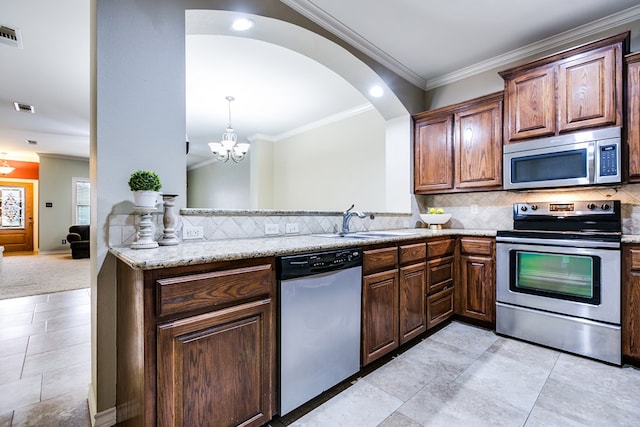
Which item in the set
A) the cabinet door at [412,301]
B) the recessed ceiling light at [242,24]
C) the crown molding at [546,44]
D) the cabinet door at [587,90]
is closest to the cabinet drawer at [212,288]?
the cabinet door at [412,301]

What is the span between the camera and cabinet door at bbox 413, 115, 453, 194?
3.33m

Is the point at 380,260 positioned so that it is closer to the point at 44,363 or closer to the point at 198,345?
the point at 198,345

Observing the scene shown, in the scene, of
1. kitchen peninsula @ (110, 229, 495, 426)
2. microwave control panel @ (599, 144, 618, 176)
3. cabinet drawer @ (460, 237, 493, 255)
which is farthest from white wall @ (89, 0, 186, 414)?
microwave control panel @ (599, 144, 618, 176)

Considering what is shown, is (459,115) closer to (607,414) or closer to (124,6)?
(607,414)

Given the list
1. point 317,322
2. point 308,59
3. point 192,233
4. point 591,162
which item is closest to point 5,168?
point 308,59

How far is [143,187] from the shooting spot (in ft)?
4.99

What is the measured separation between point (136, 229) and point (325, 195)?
12.8 feet

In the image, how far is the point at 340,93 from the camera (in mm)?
4238

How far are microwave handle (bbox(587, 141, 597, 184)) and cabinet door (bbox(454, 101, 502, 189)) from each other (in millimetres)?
664

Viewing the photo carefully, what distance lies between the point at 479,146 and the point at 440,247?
1.20 meters

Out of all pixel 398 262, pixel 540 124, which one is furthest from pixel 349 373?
pixel 540 124

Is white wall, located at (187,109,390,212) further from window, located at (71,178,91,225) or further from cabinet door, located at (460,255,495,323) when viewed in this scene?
window, located at (71,178,91,225)

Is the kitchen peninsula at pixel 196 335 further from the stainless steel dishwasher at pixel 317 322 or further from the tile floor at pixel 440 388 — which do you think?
the tile floor at pixel 440 388

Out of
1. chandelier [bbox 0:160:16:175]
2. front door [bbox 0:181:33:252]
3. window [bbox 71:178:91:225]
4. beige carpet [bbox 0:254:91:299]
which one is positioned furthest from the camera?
front door [bbox 0:181:33:252]
